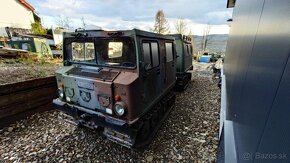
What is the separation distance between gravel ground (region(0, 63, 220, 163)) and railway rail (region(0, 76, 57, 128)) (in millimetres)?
217

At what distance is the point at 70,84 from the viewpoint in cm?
325

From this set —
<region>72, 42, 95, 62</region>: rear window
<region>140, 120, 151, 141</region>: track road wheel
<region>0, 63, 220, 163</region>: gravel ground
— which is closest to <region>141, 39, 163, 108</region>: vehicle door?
<region>140, 120, 151, 141</region>: track road wheel

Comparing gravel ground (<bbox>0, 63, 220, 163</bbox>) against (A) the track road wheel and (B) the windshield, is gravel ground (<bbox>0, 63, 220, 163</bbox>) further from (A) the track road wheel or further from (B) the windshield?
(B) the windshield

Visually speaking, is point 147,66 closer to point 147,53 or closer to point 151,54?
point 147,53

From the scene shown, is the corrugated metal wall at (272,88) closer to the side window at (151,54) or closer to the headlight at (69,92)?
the side window at (151,54)

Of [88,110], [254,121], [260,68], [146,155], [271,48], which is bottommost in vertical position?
[146,155]

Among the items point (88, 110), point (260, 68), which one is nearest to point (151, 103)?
point (88, 110)

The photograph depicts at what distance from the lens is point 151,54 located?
136 inches

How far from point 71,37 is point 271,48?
12.3ft

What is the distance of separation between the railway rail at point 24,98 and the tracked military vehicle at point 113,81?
4.68 feet

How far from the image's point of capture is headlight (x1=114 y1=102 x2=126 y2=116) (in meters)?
2.65

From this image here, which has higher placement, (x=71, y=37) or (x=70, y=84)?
(x=71, y=37)

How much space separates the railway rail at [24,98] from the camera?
3791mm

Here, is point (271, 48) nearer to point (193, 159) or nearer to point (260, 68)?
point (260, 68)
